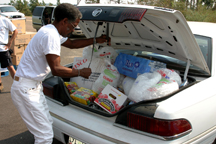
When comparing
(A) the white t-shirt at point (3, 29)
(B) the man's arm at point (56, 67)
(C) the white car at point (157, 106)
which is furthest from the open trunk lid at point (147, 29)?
(A) the white t-shirt at point (3, 29)

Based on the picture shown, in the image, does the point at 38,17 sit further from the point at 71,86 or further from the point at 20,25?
the point at 71,86

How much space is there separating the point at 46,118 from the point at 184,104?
131cm

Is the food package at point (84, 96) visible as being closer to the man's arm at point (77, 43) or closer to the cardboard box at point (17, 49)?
the man's arm at point (77, 43)

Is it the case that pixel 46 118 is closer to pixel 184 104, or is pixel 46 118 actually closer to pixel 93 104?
pixel 93 104

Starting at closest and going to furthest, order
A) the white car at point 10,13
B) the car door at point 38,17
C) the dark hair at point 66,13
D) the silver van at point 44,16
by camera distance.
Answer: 1. the dark hair at point 66,13
2. the silver van at point 44,16
3. the car door at point 38,17
4. the white car at point 10,13

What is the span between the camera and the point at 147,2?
1722 cm

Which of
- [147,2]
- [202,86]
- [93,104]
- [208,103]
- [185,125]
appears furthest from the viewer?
[147,2]

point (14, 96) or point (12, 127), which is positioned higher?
point (14, 96)

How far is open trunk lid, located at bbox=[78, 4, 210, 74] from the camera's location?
183cm

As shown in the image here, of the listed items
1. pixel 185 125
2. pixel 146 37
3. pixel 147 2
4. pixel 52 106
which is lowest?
pixel 52 106

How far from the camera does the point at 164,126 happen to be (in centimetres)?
164

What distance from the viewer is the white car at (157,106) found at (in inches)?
66.1

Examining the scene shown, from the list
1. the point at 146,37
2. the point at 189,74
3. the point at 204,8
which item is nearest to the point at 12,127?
the point at 146,37

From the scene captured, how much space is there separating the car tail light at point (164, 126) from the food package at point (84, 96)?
71 cm
